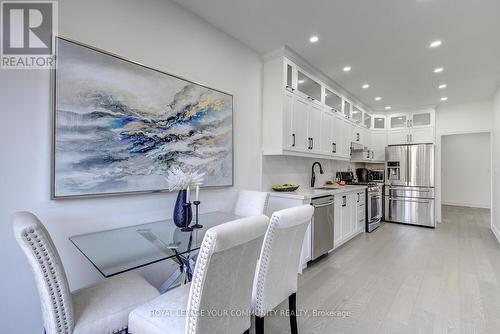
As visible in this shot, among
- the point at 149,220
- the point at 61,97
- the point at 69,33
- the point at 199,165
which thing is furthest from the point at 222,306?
the point at 69,33

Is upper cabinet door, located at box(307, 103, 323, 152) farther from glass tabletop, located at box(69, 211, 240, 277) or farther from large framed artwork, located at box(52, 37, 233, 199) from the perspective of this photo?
glass tabletop, located at box(69, 211, 240, 277)

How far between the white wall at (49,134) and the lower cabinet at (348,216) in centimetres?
201

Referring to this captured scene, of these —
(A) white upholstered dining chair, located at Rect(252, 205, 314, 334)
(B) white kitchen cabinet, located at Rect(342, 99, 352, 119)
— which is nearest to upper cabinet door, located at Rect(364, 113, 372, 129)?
(B) white kitchen cabinet, located at Rect(342, 99, 352, 119)

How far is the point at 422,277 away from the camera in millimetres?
2812

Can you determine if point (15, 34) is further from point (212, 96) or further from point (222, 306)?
point (222, 306)

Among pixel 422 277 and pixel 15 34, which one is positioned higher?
pixel 15 34

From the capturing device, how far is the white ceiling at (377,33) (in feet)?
7.32

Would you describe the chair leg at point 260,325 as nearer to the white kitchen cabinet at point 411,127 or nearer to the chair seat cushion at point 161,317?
the chair seat cushion at point 161,317

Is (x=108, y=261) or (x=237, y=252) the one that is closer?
(x=237, y=252)

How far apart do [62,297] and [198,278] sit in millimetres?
675

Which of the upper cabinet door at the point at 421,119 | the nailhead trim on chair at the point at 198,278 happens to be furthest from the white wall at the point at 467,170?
the nailhead trim on chair at the point at 198,278

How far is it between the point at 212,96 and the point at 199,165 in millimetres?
765

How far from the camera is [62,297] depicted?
43.1 inches

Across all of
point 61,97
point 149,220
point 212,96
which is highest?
point 212,96
